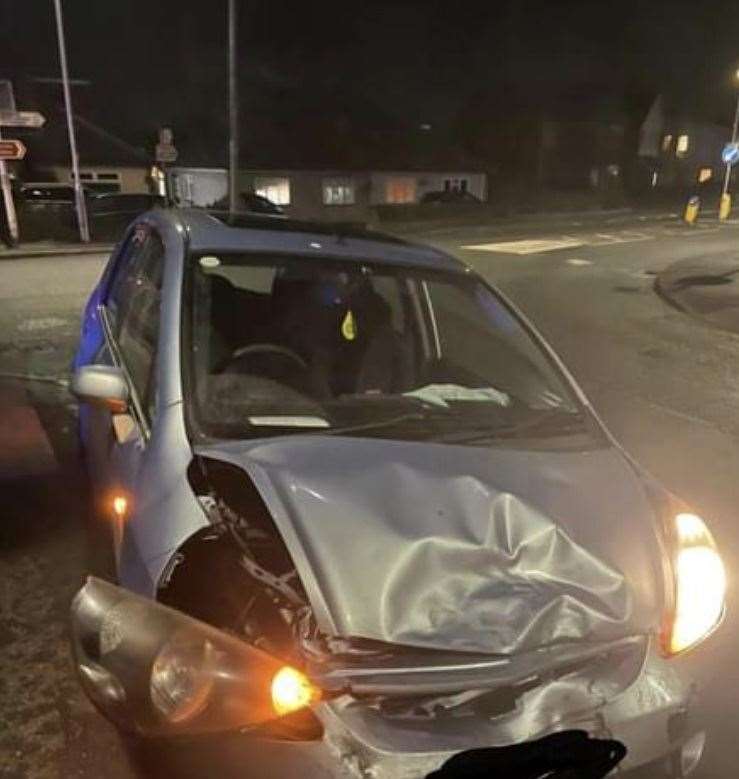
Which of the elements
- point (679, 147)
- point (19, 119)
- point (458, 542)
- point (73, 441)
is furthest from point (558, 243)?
point (679, 147)

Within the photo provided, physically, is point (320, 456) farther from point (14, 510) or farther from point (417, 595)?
point (14, 510)

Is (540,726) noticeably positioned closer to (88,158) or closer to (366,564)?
(366,564)

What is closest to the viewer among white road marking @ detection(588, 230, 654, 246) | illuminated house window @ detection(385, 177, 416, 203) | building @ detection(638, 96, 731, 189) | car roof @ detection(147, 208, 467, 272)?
car roof @ detection(147, 208, 467, 272)

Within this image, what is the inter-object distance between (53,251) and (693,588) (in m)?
20.0

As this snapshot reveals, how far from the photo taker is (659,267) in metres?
17.8

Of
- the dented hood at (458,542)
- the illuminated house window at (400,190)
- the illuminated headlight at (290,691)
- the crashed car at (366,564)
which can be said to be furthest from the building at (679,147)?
the illuminated headlight at (290,691)

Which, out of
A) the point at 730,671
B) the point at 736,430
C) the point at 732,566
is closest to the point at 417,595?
the point at 730,671

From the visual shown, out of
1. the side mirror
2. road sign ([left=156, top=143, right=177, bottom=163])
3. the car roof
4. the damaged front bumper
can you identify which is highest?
road sign ([left=156, top=143, right=177, bottom=163])

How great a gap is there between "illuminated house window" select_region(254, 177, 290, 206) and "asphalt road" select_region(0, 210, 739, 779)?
836 inches

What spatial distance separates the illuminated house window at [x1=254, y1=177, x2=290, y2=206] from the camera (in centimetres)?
3678

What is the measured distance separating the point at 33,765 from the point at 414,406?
1809 millimetres

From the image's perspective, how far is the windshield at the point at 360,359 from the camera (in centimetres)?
265

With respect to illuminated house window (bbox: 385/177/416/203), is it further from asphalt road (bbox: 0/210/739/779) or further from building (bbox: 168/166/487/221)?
asphalt road (bbox: 0/210/739/779)

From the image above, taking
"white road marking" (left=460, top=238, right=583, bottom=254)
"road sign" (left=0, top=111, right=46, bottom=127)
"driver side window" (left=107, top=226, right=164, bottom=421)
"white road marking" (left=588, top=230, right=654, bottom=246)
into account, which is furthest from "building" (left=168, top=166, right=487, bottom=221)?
"driver side window" (left=107, top=226, right=164, bottom=421)
